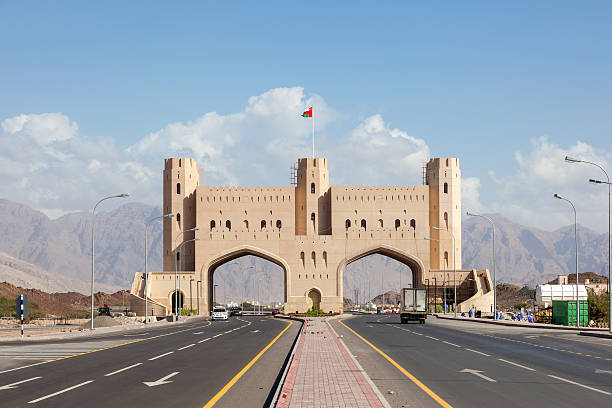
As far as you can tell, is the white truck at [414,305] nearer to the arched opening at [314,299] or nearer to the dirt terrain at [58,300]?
the arched opening at [314,299]

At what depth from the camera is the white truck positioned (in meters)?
58.3

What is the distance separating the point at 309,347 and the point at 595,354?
946cm

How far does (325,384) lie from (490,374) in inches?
203

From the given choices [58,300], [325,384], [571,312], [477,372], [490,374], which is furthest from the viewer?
[58,300]

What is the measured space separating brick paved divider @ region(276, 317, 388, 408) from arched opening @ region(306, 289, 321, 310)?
247ft

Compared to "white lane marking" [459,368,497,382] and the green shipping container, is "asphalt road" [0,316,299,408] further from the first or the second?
the green shipping container

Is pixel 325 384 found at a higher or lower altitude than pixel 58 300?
higher

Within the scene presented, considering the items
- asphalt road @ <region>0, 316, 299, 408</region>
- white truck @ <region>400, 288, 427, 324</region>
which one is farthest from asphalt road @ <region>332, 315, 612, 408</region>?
white truck @ <region>400, 288, 427, 324</region>

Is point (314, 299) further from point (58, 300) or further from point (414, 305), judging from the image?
point (58, 300)

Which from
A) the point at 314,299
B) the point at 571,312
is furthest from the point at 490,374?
the point at 314,299

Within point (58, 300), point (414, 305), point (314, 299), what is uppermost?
point (414, 305)

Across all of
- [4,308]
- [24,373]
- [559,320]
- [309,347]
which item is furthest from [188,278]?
[24,373]

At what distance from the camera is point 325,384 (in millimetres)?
14633

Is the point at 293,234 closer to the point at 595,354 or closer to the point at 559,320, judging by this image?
the point at 559,320
